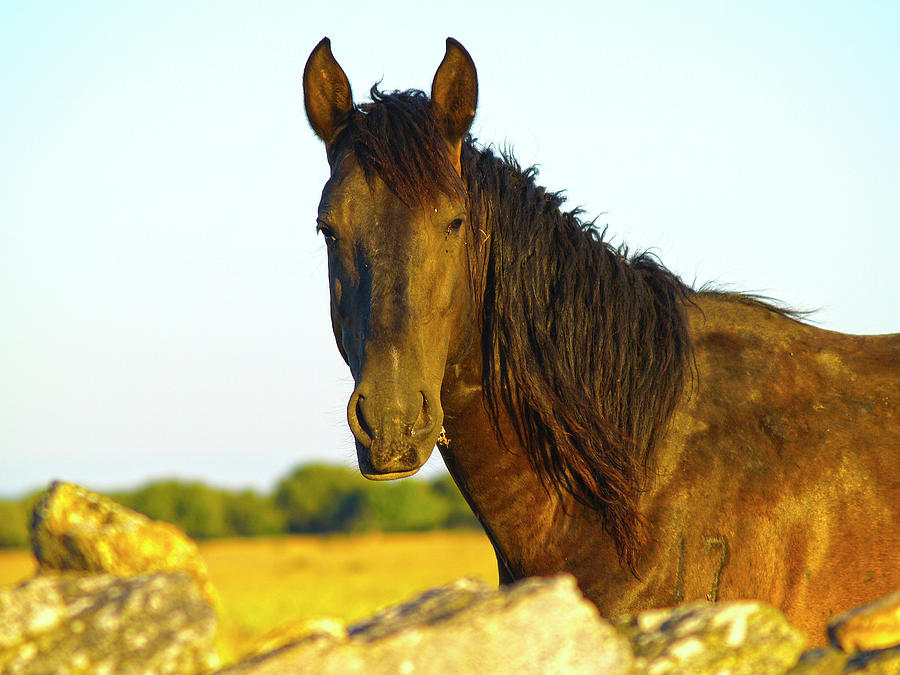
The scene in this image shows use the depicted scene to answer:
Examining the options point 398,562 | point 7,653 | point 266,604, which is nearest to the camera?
point 7,653

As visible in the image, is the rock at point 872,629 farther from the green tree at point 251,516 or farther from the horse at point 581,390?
the green tree at point 251,516

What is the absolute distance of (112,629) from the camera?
6.59 feet

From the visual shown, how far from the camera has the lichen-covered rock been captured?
2490 millimetres

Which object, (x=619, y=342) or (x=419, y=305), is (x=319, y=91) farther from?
(x=619, y=342)

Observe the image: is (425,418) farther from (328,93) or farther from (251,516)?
(251,516)

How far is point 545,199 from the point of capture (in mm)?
3922

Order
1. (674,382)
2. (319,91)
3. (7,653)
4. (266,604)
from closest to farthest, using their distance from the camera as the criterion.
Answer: (7,653), (674,382), (319,91), (266,604)

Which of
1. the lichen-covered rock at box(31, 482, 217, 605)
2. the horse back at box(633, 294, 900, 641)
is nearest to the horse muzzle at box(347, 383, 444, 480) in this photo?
the lichen-covered rock at box(31, 482, 217, 605)


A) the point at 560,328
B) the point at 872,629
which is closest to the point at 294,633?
the point at 872,629

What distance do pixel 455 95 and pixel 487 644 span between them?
2638mm

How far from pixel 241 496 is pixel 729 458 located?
36158 millimetres

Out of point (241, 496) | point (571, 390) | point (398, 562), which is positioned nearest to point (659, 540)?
point (571, 390)

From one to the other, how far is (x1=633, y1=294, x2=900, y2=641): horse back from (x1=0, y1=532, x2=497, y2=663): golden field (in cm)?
811

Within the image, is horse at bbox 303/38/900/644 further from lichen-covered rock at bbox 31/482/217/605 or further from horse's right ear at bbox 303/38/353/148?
lichen-covered rock at bbox 31/482/217/605
